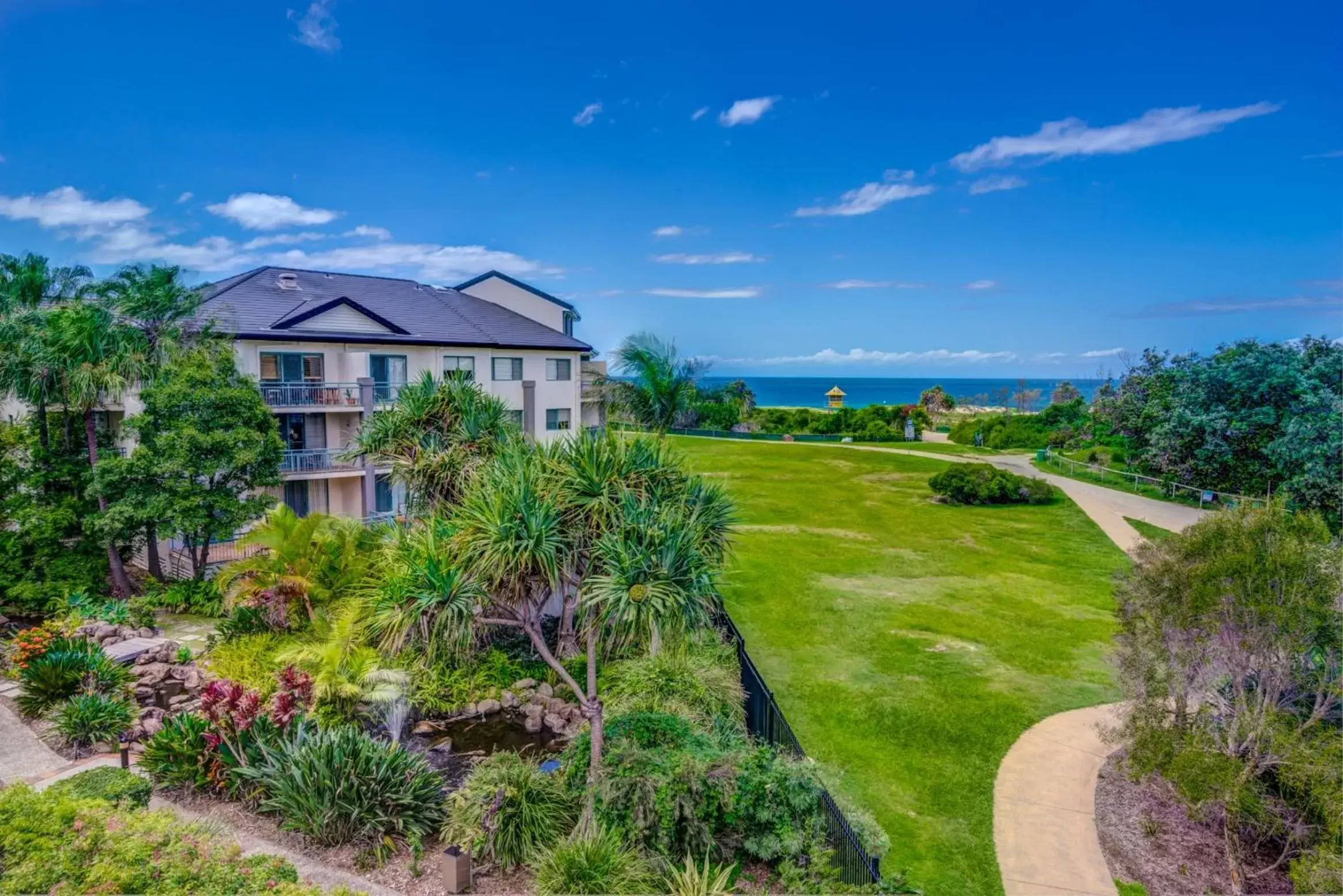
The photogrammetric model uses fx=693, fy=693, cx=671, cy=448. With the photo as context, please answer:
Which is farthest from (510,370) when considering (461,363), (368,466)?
(368,466)

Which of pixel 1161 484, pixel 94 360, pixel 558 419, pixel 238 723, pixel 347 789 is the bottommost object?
pixel 347 789

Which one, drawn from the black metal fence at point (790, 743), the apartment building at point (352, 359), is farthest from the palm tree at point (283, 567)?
the black metal fence at point (790, 743)

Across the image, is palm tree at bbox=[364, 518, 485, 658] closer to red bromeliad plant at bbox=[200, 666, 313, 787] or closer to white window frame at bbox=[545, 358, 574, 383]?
red bromeliad plant at bbox=[200, 666, 313, 787]

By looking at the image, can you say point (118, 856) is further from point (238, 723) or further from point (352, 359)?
point (352, 359)

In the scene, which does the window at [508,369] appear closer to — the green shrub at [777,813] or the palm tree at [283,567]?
the palm tree at [283,567]

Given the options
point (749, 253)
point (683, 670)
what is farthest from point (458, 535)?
point (749, 253)

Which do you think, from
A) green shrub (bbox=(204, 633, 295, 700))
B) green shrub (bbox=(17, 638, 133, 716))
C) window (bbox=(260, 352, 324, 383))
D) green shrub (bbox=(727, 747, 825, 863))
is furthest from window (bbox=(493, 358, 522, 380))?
green shrub (bbox=(727, 747, 825, 863))

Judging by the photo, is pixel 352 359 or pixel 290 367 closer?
pixel 290 367
